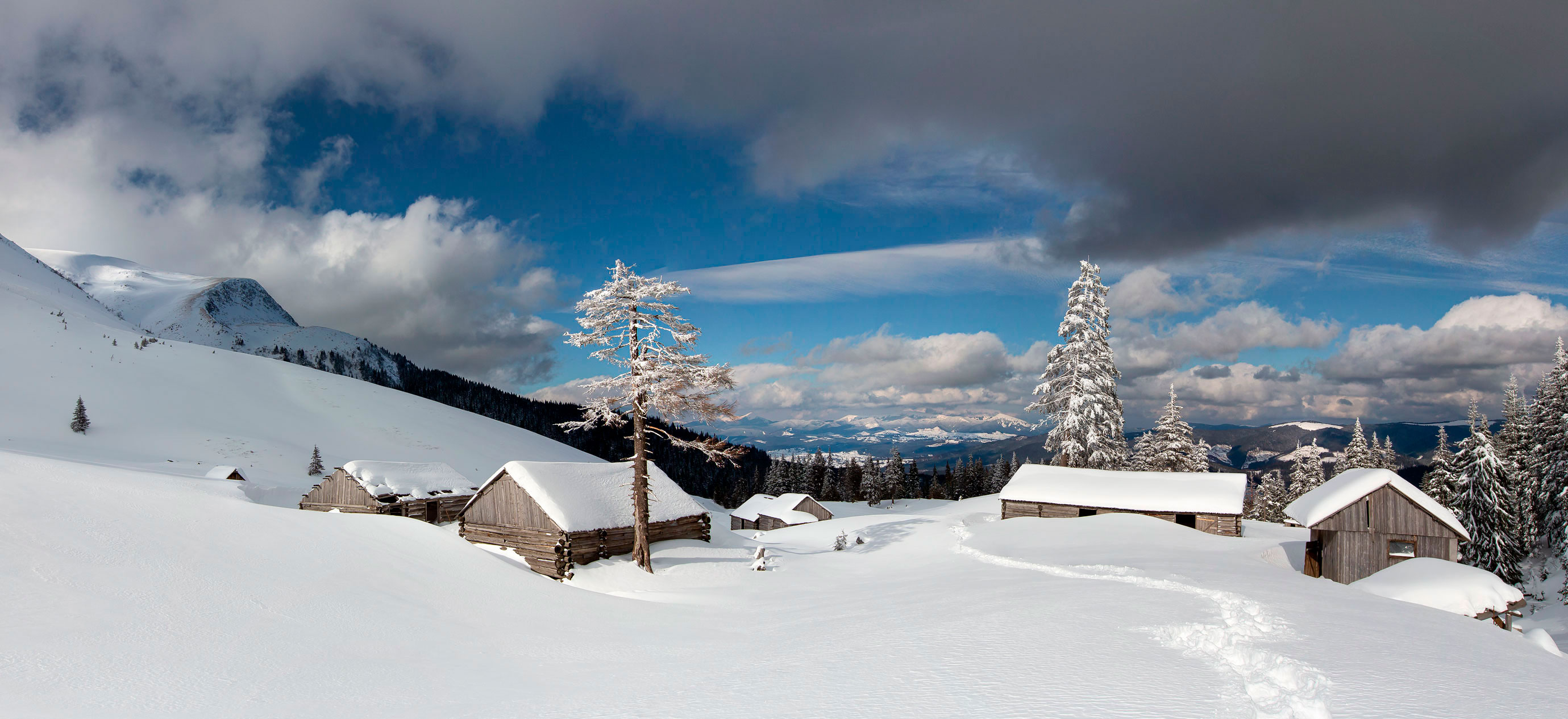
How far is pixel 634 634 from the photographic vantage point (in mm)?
12586

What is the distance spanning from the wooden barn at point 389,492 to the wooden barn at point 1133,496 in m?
34.1

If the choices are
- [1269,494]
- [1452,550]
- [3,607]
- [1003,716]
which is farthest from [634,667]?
[1269,494]

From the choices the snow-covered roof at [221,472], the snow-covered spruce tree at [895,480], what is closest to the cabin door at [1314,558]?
the snow-covered spruce tree at [895,480]

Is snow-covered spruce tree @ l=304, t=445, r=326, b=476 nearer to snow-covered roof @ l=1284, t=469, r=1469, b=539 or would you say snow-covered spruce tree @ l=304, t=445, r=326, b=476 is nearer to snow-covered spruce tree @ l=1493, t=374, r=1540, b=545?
snow-covered roof @ l=1284, t=469, r=1469, b=539

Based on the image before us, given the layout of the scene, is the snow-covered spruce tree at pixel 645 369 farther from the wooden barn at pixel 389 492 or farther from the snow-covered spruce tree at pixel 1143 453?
the snow-covered spruce tree at pixel 1143 453

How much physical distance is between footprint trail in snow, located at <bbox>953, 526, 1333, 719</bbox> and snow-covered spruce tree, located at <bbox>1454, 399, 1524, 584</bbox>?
113 feet

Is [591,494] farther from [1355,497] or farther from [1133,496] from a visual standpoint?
[1355,497]

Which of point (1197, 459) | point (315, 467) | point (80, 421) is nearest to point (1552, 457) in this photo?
point (1197, 459)

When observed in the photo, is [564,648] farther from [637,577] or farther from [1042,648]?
[637,577]

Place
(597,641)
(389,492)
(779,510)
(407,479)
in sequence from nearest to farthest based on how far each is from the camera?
(597,641)
(389,492)
(407,479)
(779,510)

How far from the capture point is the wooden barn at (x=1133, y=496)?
34656 millimetres

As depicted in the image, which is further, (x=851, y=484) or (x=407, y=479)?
(x=851, y=484)

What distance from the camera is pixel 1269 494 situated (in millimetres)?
65062

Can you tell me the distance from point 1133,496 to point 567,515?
31.5m
